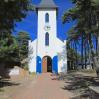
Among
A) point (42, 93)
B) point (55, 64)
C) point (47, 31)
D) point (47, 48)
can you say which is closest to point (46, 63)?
point (55, 64)

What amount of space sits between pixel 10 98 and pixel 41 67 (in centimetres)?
3595

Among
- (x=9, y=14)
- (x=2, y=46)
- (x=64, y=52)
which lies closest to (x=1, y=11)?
(x=9, y=14)

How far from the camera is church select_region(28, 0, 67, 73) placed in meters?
57.0

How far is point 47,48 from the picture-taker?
57062 millimetres

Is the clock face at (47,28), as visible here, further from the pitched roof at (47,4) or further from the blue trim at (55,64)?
A: the blue trim at (55,64)

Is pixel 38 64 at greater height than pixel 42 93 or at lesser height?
greater

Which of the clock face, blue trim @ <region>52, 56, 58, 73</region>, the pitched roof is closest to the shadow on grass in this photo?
blue trim @ <region>52, 56, 58, 73</region>

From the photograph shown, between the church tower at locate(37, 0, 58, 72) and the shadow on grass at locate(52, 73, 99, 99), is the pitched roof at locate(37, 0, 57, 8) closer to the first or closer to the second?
the church tower at locate(37, 0, 58, 72)

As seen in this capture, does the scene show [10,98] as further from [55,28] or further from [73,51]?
[73,51]

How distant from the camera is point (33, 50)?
57719 millimetres

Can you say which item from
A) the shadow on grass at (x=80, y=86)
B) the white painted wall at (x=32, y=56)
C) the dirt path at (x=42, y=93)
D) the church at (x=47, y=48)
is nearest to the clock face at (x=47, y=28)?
the church at (x=47, y=48)

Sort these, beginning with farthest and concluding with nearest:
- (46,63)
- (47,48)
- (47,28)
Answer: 1. (47,28)
2. (46,63)
3. (47,48)

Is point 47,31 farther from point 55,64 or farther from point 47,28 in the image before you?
point 55,64

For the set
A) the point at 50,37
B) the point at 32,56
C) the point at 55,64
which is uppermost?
the point at 50,37
